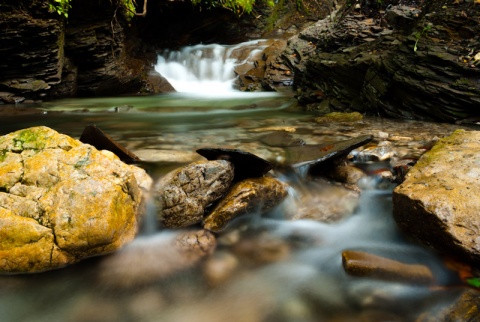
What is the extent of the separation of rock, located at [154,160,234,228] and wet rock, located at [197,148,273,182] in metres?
0.10

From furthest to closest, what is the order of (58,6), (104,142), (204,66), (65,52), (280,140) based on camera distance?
1. (204,66)
2. (65,52)
3. (58,6)
4. (280,140)
5. (104,142)

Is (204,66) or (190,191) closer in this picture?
(190,191)

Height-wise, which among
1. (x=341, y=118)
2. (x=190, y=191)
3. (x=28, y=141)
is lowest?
(x=190, y=191)

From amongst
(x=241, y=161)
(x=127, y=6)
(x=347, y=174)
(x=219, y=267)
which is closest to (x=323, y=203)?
(x=347, y=174)

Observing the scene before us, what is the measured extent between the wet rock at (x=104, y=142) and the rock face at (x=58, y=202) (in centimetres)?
57

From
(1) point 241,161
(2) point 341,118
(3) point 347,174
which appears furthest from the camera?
(2) point 341,118

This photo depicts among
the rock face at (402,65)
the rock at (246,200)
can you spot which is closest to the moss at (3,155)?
the rock at (246,200)

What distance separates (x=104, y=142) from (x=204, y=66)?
Answer: 1236cm

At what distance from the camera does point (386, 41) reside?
25.0 ft

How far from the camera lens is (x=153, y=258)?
8.78ft

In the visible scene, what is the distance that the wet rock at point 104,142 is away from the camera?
3479 mm

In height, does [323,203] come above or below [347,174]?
below

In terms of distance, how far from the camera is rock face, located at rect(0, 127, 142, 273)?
7.64 feet

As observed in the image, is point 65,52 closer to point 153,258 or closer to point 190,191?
point 190,191
